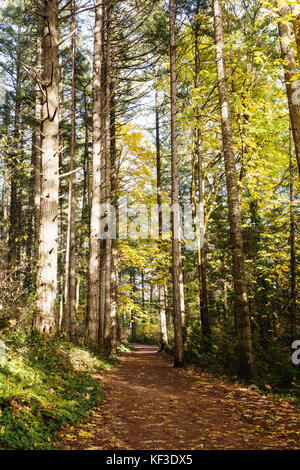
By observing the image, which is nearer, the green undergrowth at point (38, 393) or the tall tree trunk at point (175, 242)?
the green undergrowth at point (38, 393)

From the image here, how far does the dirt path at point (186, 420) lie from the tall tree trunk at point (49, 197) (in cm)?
227

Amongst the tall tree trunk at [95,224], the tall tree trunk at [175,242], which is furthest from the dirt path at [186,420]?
the tall tree trunk at [95,224]

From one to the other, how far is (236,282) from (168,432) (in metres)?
4.43

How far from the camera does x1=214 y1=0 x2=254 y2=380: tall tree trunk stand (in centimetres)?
727

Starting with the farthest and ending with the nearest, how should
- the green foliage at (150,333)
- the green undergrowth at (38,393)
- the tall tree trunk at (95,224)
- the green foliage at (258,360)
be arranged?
the green foliage at (150,333) < the tall tree trunk at (95,224) < the green foliage at (258,360) < the green undergrowth at (38,393)

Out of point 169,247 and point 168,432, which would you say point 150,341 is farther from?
point 168,432

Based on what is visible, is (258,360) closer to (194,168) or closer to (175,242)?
(175,242)

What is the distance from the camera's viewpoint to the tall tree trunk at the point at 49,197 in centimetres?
648

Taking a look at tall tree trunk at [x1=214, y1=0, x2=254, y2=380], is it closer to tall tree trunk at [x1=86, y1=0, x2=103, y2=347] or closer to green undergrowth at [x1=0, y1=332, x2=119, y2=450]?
green undergrowth at [x1=0, y1=332, x2=119, y2=450]

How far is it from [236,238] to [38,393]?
5.91 metres

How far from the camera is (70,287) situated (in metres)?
13.5

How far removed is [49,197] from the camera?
6.80m

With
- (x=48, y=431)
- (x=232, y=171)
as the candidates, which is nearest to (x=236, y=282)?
(x=232, y=171)

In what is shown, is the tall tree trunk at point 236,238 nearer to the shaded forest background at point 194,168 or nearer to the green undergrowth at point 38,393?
the shaded forest background at point 194,168
